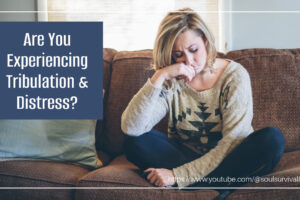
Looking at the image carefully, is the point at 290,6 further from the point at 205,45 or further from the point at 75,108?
the point at 75,108

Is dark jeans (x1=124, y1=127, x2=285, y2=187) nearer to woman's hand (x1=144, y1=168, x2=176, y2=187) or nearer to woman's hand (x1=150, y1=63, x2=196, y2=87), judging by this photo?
woman's hand (x1=144, y1=168, x2=176, y2=187)

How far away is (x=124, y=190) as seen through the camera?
0.87m

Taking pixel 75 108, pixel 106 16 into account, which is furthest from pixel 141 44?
pixel 75 108

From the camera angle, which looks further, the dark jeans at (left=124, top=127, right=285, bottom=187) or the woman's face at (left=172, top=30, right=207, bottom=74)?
the woman's face at (left=172, top=30, right=207, bottom=74)

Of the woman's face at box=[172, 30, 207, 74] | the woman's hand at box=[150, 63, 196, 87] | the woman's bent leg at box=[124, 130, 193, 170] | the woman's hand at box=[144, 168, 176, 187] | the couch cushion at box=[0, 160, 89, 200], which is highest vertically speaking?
the woman's face at box=[172, 30, 207, 74]

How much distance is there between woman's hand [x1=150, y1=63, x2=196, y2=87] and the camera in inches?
38.1

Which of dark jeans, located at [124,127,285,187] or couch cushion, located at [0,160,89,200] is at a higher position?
dark jeans, located at [124,127,285,187]

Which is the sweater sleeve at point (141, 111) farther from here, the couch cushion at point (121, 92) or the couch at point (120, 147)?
the couch cushion at point (121, 92)

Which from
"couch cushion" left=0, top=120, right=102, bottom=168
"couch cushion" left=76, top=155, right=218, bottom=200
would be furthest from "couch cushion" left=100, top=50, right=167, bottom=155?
"couch cushion" left=76, top=155, right=218, bottom=200

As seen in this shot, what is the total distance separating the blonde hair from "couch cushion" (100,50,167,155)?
0.27 metres

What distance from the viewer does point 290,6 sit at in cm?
137

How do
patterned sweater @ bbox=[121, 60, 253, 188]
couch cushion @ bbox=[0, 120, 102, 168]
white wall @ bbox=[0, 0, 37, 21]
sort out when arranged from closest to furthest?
patterned sweater @ bbox=[121, 60, 253, 188]
couch cushion @ bbox=[0, 120, 102, 168]
white wall @ bbox=[0, 0, 37, 21]

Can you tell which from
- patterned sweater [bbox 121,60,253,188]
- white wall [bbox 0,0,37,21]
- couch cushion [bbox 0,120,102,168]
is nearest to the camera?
patterned sweater [bbox 121,60,253,188]

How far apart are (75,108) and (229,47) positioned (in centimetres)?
72
